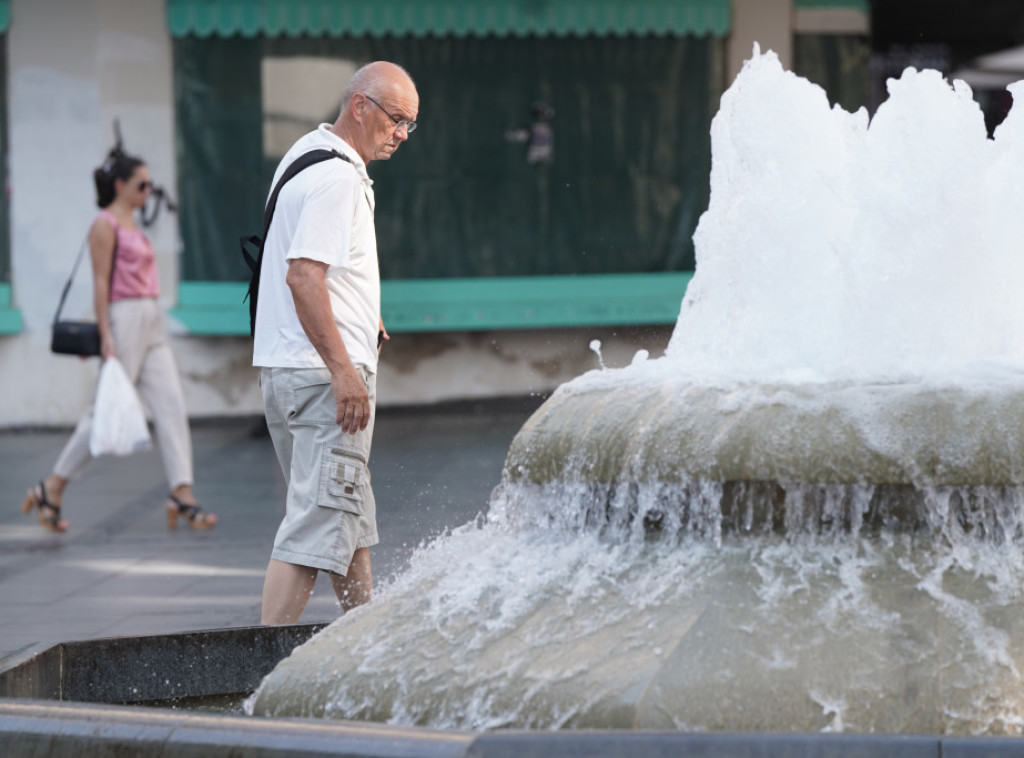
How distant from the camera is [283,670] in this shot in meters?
3.51

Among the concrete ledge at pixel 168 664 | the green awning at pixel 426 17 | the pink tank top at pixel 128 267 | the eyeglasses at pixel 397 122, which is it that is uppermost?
the green awning at pixel 426 17

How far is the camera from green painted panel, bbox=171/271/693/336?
12305mm

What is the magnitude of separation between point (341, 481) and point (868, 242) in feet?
5.00

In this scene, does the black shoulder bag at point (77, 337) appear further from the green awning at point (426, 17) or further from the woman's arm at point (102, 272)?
the green awning at point (426, 17)

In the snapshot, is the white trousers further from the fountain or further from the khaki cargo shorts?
the fountain

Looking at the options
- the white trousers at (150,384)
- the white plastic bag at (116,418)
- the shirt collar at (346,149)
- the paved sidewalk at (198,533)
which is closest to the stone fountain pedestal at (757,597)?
the shirt collar at (346,149)

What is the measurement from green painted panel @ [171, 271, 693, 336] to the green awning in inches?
77.7

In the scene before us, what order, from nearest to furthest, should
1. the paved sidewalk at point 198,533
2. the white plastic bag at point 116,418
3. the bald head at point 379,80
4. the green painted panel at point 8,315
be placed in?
1. the bald head at point 379,80
2. the paved sidewalk at point 198,533
3. the white plastic bag at point 116,418
4. the green painted panel at point 8,315

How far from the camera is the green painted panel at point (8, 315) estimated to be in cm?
1225

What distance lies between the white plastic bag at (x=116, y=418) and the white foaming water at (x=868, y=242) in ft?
14.0

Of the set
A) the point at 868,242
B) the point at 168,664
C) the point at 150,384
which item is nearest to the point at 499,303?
the point at 150,384

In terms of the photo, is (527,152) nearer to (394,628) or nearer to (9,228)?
(9,228)

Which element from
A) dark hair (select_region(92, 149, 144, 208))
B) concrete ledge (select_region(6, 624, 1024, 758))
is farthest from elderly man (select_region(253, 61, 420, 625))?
dark hair (select_region(92, 149, 144, 208))

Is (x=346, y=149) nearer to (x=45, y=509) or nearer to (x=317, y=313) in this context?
(x=317, y=313)
